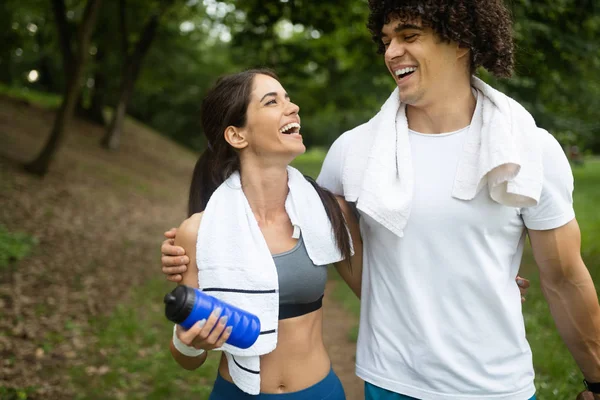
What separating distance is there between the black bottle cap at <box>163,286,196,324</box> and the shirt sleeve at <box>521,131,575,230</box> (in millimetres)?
1125

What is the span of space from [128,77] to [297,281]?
53.1 feet

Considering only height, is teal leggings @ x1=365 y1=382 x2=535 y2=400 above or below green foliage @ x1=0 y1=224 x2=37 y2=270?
above

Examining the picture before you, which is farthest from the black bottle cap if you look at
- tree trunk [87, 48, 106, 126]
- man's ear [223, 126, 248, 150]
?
tree trunk [87, 48, 106, 126]

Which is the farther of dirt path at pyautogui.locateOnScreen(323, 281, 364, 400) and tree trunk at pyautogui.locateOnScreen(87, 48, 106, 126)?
tree trunk at pyautogui.locateOnScreen(87, 48, 106, 126)

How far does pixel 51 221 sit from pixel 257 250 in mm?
7883

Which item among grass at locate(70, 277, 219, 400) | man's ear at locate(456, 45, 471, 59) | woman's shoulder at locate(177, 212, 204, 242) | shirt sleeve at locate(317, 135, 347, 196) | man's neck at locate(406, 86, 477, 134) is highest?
man's ear at locate(456, 45, 471, 59)

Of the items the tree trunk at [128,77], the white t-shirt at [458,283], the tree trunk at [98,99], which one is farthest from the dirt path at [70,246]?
the white t-shirt at [458,283]

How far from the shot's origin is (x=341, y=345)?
6117 mm

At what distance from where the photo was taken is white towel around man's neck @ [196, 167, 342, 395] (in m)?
2.13

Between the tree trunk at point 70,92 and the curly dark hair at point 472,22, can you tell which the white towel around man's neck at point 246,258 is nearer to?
the curly dark hair at point 472,22

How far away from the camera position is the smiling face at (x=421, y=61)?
6.95ft

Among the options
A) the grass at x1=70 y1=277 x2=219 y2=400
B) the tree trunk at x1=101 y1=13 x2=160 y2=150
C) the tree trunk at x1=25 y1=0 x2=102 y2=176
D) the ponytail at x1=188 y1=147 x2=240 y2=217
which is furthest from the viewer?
the tree trunk at x1=101 y1=13 x2=160 y2=150

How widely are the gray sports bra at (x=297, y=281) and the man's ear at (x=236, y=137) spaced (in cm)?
45

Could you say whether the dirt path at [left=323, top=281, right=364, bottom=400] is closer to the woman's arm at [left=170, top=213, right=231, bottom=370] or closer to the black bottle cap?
the woman's arm at [left=170, top=213, right=231, bottom=370]
